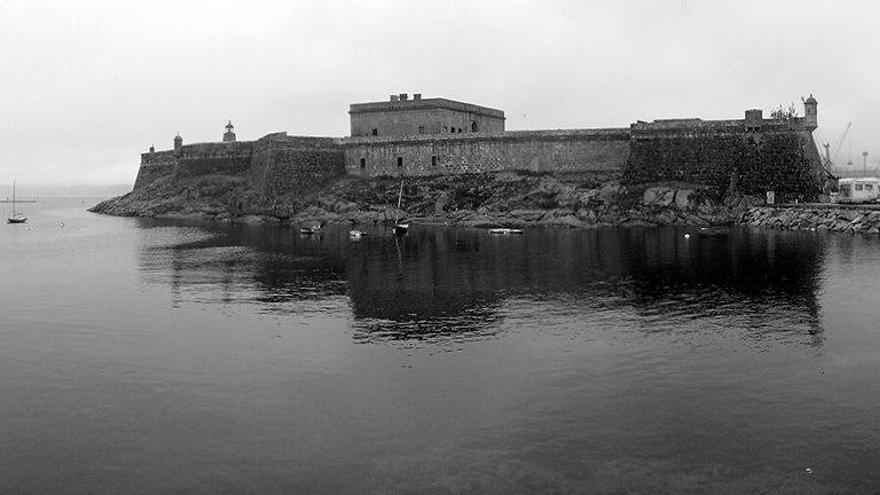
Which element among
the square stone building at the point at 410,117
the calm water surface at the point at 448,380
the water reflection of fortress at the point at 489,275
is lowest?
the calm water surface at the point at 448,380

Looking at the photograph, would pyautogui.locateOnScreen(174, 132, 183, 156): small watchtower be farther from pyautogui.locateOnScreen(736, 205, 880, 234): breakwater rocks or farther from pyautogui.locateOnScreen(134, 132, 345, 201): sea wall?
pyautogui.locateOnScreen(736, 205, 880, 234): breakwater rocks

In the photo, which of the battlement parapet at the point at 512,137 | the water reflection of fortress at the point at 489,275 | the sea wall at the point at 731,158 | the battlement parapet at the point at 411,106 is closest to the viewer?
the water reflection of fortress at the point at 489,275

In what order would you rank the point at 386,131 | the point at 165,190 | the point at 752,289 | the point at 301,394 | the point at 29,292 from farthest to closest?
1. the point at 165,190
2. the point at 386,131
3. the point at 29,292
4. the point at 752,289
5. the point at 301,394

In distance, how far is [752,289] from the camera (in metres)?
42.2

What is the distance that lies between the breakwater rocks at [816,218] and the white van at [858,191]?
7.40 metres

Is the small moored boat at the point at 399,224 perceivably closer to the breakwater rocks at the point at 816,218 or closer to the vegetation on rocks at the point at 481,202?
the vegetation on rocks at the point at 481,202

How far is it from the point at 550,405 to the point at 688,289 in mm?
22332

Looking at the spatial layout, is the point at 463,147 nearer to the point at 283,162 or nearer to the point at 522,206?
the point at 522,206

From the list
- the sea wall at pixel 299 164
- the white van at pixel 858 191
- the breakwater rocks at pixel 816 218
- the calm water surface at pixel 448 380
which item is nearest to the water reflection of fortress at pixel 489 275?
the calm water surface at pixel 448 380

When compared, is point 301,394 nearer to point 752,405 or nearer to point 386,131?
point 752,405

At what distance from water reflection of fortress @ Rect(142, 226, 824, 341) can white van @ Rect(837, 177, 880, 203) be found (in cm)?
2015

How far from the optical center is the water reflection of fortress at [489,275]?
123 ft

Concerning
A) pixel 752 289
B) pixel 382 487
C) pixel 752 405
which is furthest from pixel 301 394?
pixel 752 289

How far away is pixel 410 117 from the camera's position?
98.4 metres
